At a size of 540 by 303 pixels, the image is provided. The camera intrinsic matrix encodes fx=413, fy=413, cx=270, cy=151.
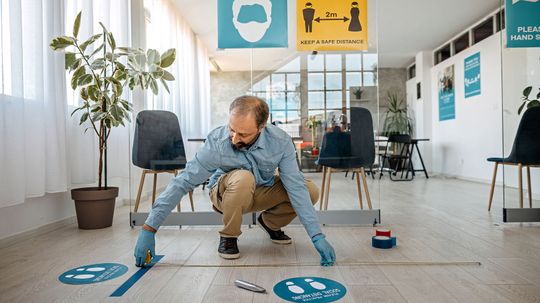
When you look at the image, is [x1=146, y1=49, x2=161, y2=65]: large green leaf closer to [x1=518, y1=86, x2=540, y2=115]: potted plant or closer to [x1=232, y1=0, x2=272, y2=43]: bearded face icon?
[x1=232, y1=0, x2=272, y2=43]: bearded face icon

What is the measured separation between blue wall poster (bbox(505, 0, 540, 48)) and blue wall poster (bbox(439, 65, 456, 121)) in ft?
15.0

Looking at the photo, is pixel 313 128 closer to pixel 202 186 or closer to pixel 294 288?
pixel 202 186

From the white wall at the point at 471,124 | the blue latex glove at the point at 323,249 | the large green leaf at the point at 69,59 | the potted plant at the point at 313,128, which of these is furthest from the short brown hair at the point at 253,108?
the white wall at the point at 471,124

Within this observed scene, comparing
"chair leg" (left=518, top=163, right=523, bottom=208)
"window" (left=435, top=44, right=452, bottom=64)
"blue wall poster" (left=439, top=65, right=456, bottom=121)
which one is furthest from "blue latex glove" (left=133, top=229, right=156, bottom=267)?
"window" (left=435, top=44, right=452, bottom=64)

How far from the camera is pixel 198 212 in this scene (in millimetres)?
2752

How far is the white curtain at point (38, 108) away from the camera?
229 centimetres

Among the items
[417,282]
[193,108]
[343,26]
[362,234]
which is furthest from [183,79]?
[417,282]

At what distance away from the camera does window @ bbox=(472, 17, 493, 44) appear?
620 cm

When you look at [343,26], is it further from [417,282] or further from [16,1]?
[16,1]

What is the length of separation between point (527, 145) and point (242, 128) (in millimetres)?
2302

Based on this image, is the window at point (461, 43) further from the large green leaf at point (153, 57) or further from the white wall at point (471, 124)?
the large green leaf at point (153, 57)

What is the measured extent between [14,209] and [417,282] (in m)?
2.30

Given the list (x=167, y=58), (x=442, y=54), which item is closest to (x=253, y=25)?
(x=167, y=58)

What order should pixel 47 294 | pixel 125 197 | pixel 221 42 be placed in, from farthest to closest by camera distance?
pixel 125 197 < pixel 221 42 < pixel 47 294
